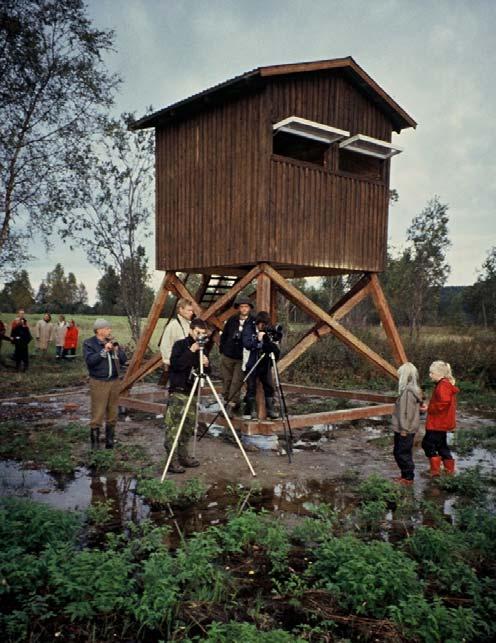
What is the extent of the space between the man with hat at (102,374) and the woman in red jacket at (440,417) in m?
4.94

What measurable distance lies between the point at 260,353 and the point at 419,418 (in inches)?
121

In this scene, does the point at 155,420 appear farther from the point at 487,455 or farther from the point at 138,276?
the point at 138,276

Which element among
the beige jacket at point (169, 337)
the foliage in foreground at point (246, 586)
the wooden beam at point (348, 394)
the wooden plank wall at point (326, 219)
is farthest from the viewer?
the wooden beam at point (348, 394)

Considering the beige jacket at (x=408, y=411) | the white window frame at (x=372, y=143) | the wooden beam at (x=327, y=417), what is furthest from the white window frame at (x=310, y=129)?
the wooden beam at (x=327, y=417)

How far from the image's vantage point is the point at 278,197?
9.67m

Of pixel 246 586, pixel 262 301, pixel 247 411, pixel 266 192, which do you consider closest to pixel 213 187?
pixel 266 192

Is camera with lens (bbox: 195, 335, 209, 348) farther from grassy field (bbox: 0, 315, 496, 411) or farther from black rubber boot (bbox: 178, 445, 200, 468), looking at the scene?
grassy field (bbox: 0, 315, 496, 411)

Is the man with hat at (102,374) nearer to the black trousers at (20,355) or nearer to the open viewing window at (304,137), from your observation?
the open viewing window at (304,137)

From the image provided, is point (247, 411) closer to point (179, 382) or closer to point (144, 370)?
point (144, 370)

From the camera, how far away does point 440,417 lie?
7.54m

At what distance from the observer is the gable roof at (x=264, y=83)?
370 inches

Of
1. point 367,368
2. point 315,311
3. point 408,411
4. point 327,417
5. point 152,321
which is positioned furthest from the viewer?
point 367,368

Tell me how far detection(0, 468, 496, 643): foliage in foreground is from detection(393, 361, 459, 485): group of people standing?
2.10 m

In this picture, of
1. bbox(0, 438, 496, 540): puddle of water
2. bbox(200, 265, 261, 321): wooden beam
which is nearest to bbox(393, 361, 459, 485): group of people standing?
bbox(0, 438, 496, 540): puddle of water
